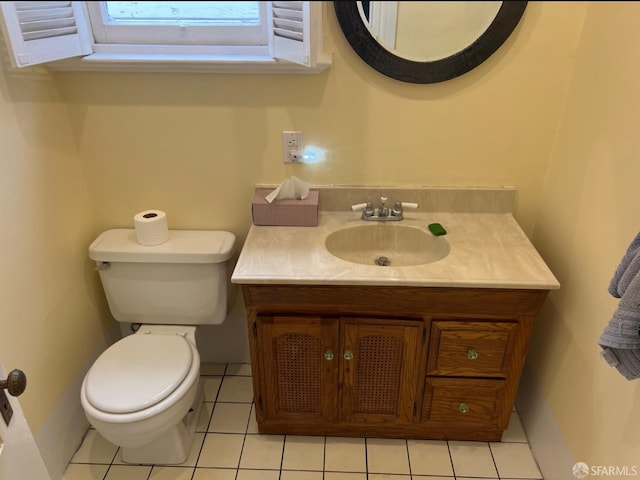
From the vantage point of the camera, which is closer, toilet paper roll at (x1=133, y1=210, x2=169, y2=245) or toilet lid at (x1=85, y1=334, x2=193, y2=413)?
toilet lid at (x1=85, y1=334, x2=193, y2=413)

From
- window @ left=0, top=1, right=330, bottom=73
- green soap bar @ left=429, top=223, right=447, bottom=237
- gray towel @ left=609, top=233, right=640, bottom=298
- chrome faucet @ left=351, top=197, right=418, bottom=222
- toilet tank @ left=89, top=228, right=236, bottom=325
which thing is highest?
window @ left=0, top=1, right=330, bottom=73

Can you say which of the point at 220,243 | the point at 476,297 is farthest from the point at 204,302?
the point at 476,297

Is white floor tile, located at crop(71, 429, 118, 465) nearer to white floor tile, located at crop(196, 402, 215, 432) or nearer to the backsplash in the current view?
white floor tile, located at crop(196, 402, 215, 432)

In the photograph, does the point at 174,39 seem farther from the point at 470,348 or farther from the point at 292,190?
the point at 470,348

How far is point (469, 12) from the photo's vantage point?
1.31 meters

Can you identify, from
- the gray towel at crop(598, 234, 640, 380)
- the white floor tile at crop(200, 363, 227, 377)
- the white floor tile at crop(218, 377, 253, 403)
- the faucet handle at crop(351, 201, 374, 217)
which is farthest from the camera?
the white floor tile at crop(200, 363, 227, 377)

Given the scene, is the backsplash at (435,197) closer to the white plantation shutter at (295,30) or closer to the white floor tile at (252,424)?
the white plantation shutter at (295,30)

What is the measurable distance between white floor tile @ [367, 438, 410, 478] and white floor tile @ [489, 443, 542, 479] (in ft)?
1.08

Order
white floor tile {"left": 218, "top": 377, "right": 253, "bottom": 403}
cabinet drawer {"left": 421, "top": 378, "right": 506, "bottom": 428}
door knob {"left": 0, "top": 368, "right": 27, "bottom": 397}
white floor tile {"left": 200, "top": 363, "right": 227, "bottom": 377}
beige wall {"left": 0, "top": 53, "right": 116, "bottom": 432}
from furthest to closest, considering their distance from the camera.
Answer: white floor tile {"left": 200, "top": 363, "right": 227, "bottom": 377} → white floor tile {"left": 218, "top": 377, "right": 253, "bottom": 403} → cabinet drawer {"left": 421, "top": 378, "right": 506, "bottom": 428} → beige wall {"left": 0, "top": 53, "right": 116, "bottom": 432} → door knob {"left": 0, "top": 368, "right": 27, "bottom": 397}

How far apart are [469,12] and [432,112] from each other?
1.20 feet

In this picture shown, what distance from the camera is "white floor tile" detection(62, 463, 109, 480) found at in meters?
1.66

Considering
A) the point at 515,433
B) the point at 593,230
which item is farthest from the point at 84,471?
the point at 593,230

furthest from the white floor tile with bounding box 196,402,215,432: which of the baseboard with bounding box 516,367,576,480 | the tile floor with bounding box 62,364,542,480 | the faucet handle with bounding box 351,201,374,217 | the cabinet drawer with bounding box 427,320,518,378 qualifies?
the baseboard with bounding box 516,367,576,480

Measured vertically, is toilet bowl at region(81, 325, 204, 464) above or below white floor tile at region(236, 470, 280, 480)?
above
